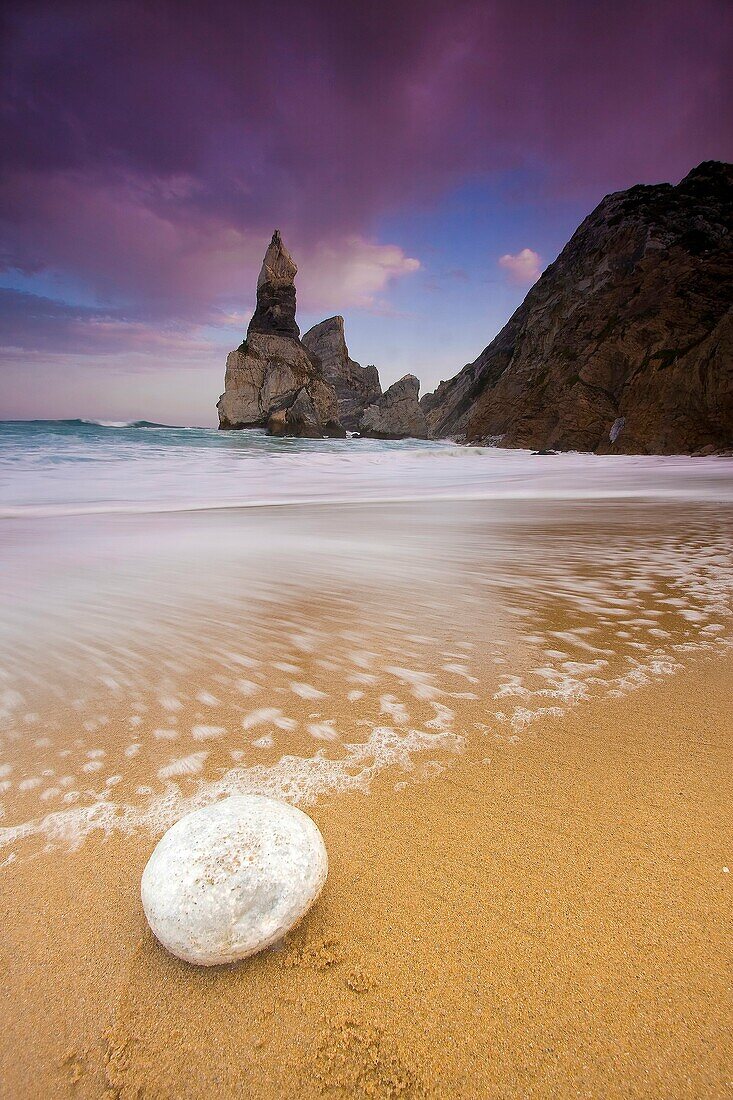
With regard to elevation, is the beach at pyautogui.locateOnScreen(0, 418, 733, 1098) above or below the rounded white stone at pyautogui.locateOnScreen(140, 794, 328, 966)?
below

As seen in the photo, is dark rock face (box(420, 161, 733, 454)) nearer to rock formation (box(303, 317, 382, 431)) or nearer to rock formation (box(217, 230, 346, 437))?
rock formation (box(217, 230, 346, 437))

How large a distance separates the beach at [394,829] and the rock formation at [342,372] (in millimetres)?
80051

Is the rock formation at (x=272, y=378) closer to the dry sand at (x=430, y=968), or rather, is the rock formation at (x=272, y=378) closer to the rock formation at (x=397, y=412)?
the rock formation at (x=397, y=412)

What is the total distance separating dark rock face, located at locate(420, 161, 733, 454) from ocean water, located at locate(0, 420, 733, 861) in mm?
20744

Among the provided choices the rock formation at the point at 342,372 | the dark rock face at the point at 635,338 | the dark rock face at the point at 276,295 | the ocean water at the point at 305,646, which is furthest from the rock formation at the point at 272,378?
the ocean water at the point at 305,646

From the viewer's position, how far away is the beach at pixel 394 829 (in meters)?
0.69

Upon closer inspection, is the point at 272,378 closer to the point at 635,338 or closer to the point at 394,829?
the point at 635,338

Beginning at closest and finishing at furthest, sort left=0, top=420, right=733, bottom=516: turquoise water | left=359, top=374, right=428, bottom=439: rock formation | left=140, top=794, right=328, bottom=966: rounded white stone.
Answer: left=140, top=794, right=328, bottom=966: rounded white stone
left=0, top=420, right=733, bottom=516: turquoise water
left=359, top=374, right=428, bottom=439: rock formation

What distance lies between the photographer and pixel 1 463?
12.6 m

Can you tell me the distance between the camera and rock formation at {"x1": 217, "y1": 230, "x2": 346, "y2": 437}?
4541 cm

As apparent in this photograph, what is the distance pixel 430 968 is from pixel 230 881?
341 mm

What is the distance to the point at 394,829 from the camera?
1062 millimetres

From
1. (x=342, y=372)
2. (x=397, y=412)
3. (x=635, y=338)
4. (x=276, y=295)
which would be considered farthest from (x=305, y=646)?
(x=342, y=372)

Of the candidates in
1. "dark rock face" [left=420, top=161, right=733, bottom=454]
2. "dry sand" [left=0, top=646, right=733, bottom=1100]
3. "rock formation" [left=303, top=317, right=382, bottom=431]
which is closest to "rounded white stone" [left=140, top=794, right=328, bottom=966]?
"dry sand" [left=0, top=646, right=733, bottom=1100]
